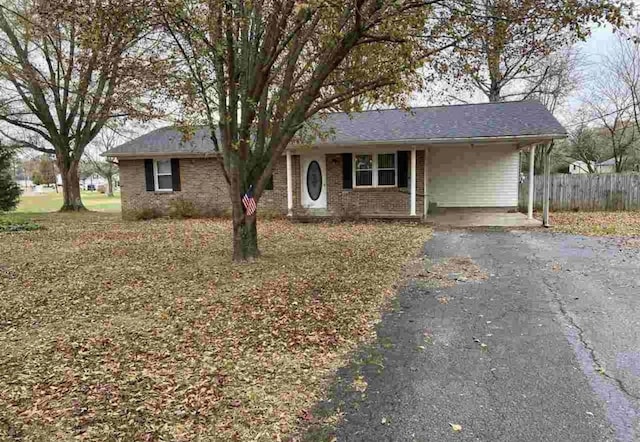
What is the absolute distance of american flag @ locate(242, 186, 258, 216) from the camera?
298 inches

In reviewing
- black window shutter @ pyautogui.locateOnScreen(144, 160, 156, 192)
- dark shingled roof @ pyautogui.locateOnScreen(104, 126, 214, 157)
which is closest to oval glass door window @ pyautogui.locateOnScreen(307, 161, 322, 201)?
dark shingled roof @ pyautogui.locateOnScreen(104, 126, 214, 157)

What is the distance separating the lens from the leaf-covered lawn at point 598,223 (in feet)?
37.1

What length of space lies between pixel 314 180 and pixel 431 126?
13.8ft

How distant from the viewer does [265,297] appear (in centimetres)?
579

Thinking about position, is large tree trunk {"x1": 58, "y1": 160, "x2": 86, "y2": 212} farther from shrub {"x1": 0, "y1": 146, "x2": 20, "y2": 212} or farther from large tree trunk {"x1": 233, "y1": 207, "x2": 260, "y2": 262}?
large tree trunk {"x1": 233, "y1": 207, "x2": 260, "y2": 262}

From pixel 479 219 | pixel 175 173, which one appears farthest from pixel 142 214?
pixel 479 219

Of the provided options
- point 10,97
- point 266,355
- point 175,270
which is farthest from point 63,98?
point 266,355

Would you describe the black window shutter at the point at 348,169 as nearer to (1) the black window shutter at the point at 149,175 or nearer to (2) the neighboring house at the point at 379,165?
(2) the neighboring house at the point at 379,165

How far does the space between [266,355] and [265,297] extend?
182 centimetres

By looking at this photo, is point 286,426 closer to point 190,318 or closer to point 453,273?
point 190,318

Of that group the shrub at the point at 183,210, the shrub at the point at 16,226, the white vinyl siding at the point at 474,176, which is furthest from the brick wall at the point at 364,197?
the shrub at the point at 16,226

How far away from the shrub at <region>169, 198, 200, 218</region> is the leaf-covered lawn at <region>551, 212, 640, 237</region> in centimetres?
1194

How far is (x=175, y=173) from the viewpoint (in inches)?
662

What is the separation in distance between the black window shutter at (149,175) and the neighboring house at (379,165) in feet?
0.13
